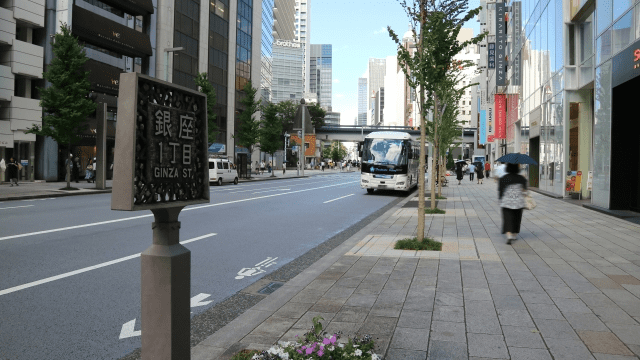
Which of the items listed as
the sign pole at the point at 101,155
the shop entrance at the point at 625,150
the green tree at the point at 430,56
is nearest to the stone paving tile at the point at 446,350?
the green tree at the point at 430,56

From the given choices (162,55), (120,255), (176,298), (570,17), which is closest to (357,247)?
(120,255)

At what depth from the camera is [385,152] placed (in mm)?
25094

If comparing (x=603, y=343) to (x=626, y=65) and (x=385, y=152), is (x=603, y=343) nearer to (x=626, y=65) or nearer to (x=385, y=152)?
(x=626, y=65)

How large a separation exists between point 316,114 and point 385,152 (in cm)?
6523

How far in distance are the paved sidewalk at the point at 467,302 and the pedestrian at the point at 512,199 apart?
1.05 feet

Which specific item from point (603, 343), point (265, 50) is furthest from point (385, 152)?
point (265, 50)

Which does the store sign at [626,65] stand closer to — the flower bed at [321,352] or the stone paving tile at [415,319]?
the stone paving tile at [415,319]

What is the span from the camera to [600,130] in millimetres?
15844

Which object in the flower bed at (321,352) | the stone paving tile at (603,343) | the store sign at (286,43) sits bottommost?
the stone paving tile at (603,343)

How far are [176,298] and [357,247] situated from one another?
6.42m

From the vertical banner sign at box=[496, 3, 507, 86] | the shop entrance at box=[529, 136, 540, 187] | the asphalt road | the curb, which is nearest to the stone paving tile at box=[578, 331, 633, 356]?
the curb

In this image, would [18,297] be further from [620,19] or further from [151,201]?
[620,19]

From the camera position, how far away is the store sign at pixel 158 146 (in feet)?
7.21

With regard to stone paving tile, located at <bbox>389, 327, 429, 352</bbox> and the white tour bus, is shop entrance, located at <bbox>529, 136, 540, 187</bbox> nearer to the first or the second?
the white tour bus
